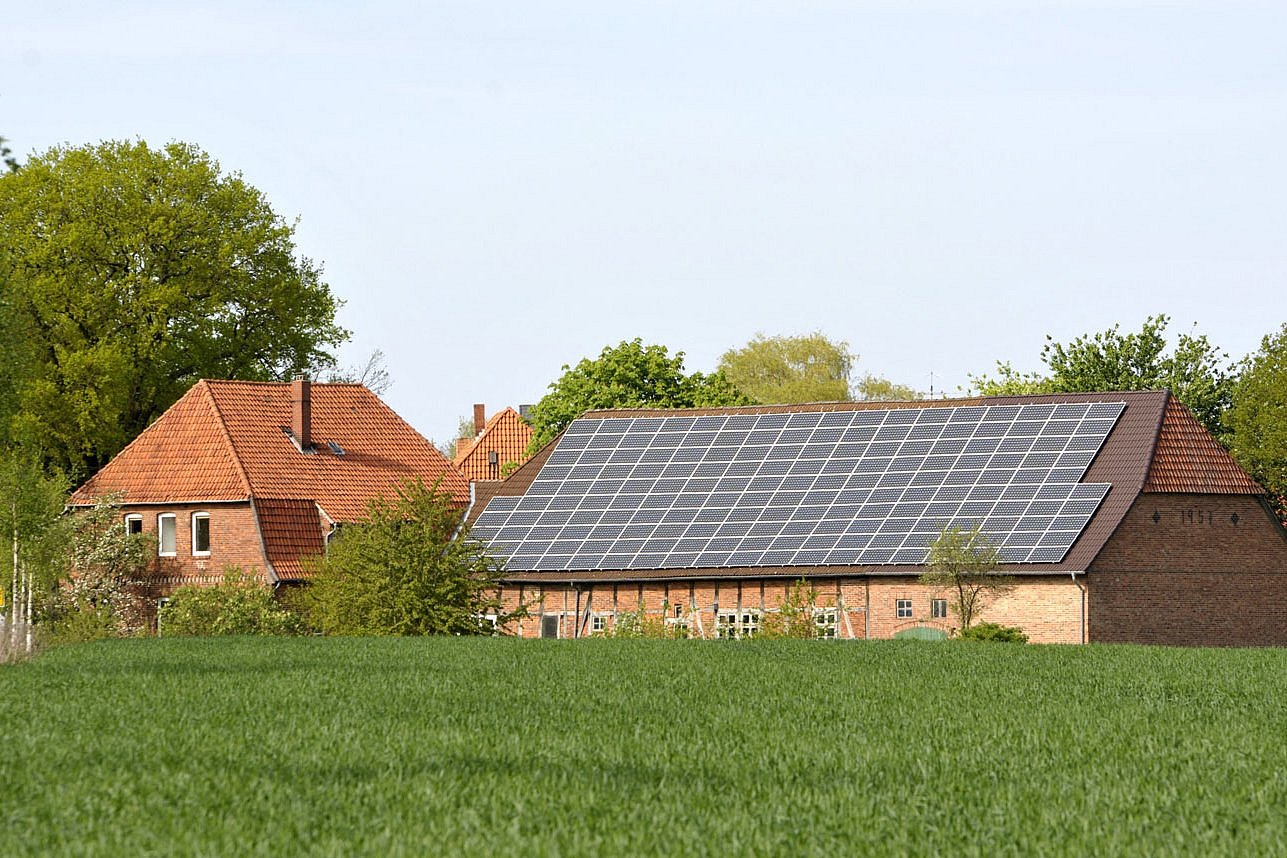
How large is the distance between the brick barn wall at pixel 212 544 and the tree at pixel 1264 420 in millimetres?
36577

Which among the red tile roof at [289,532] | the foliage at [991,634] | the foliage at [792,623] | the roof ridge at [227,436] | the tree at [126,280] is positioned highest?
the tree at [126,280]

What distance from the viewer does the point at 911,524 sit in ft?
180

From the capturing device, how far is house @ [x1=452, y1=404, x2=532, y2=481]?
8512cm

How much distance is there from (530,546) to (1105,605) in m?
17.1

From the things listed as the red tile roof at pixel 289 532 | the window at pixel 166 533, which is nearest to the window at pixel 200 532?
the window at pixel 166 533

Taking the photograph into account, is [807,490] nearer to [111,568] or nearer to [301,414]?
[301,414]

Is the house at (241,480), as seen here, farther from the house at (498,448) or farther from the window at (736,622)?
the house at (498,448)

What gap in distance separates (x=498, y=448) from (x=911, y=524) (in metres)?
35.4

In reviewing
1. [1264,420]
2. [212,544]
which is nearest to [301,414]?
[212,544]

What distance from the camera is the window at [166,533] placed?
6431 cm

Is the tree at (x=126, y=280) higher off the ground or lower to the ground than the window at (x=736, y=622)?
higher

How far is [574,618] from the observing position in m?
58.0

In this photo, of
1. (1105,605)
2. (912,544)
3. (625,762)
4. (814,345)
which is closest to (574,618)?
(912,544)

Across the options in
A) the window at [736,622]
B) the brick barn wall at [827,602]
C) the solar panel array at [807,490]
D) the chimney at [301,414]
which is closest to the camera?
the brick barn wall at [827,602]
